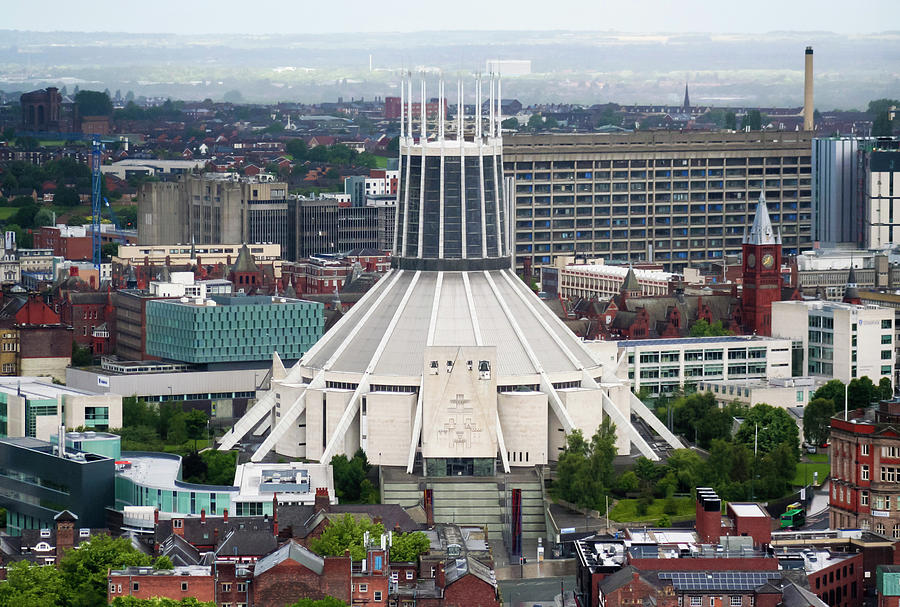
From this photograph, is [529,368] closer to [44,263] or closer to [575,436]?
[575,436]

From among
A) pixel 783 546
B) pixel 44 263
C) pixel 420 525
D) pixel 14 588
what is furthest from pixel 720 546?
pixel 44 263

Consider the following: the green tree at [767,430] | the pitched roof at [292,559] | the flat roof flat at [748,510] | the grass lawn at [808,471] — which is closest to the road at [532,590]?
the flat roof flat at [748,510]

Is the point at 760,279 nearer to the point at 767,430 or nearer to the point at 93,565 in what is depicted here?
the point at 767,430

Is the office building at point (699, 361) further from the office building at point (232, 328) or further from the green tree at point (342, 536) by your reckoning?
the green tree at point (342, 536)

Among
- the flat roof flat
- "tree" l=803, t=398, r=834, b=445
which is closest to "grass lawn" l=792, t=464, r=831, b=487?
"tree" l=803, t=398, r=834, b=445

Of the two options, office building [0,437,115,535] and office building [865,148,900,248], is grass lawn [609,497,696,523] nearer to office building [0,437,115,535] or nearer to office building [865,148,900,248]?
office building [0,437,115,535]

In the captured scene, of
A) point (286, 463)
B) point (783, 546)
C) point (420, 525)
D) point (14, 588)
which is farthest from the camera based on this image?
point (286, 463)
